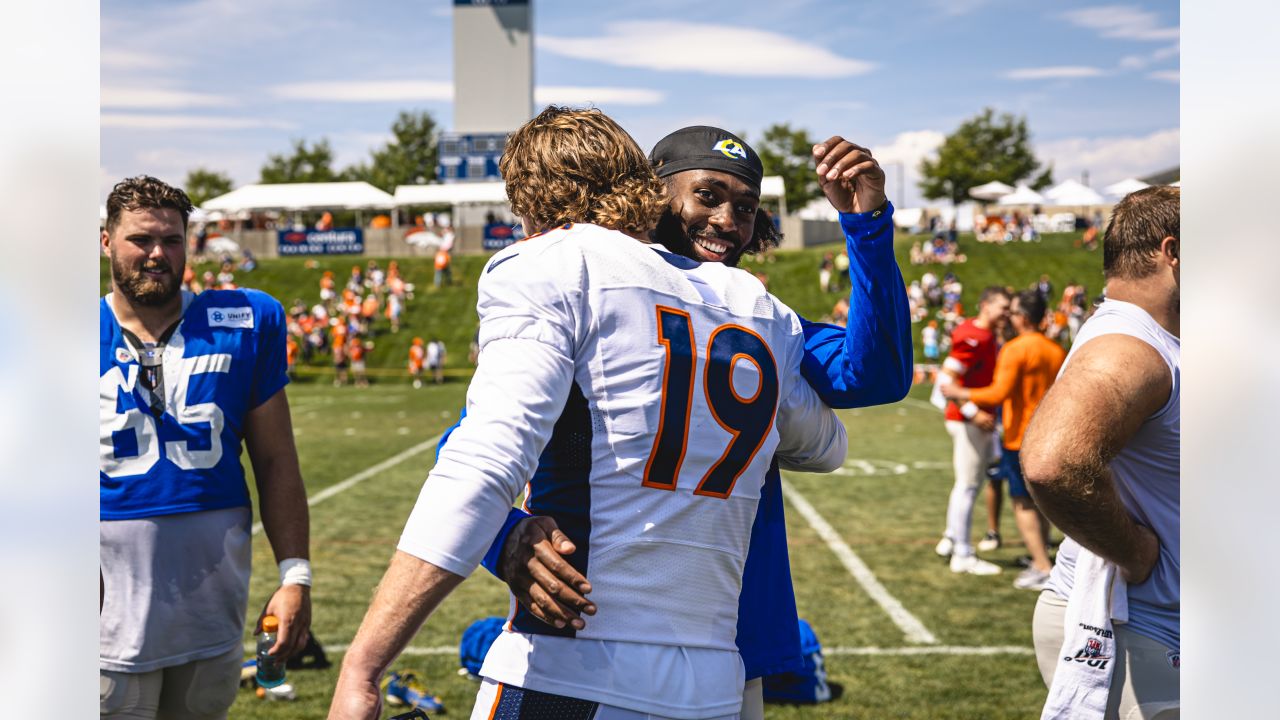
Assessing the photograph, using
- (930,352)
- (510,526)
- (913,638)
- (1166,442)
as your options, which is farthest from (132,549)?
(930,352)

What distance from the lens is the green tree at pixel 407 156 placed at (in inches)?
2926

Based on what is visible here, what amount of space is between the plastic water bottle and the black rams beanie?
1727 mm

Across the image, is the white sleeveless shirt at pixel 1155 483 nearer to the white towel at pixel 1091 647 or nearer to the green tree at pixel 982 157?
the white towel at pixel 1091 647

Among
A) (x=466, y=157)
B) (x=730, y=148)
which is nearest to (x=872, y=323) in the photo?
(x=730, y=148)

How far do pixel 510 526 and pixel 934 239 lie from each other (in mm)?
44541

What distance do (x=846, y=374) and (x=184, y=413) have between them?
2.09m

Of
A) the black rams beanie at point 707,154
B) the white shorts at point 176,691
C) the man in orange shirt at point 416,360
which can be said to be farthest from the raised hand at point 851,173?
the man in orange shirt at point 416,360

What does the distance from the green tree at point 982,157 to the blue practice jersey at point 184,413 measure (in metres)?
67.2

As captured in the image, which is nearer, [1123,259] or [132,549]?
[1123,259]

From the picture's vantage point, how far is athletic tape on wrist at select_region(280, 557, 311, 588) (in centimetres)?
326

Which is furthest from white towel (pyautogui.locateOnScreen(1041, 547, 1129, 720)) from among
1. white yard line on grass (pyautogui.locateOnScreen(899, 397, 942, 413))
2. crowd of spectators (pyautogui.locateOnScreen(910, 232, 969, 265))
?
crowd of spectators (pyautogui.locateOnScreen(910, 232, 969, 265))

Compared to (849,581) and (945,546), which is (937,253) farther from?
(849,581)
